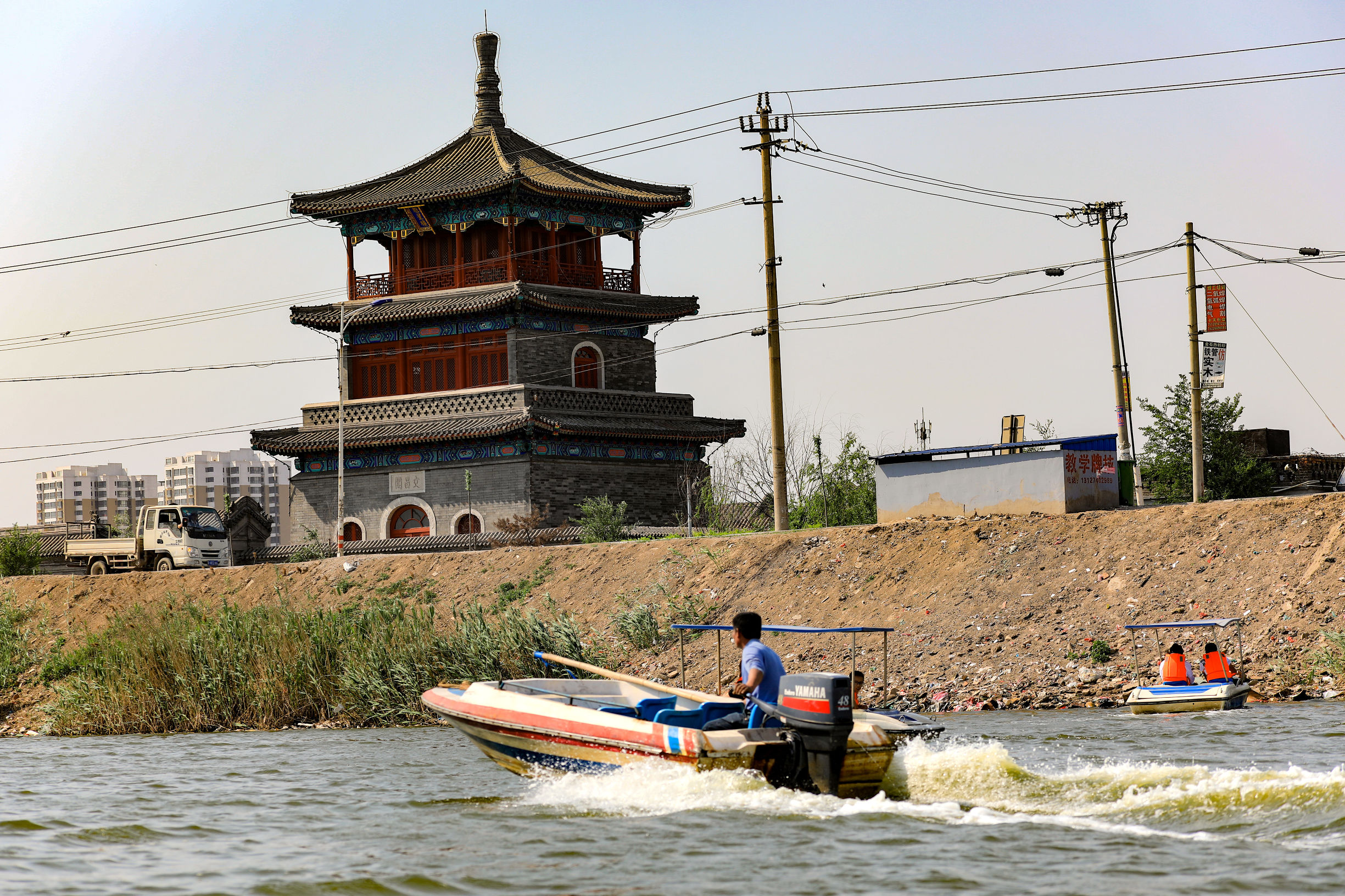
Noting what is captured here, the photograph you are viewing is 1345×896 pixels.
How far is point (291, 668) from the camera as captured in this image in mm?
29141

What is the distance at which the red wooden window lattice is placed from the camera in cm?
5259

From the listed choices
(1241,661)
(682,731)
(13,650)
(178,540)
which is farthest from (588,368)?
(682,731)

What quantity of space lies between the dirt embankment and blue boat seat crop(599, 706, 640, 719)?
10.6m

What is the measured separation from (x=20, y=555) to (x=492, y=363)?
21444 millimetres

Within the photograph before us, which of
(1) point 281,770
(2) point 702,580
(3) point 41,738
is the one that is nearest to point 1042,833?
(1) point 281,770

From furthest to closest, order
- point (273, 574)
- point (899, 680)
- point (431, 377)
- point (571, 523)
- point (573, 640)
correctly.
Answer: point (431, 377) < point (571, 523) < point (273, 574) < point (573, 640) < point (899, 680)

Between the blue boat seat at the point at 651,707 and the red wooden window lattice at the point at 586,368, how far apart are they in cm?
3603

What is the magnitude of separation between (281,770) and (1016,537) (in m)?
17.0

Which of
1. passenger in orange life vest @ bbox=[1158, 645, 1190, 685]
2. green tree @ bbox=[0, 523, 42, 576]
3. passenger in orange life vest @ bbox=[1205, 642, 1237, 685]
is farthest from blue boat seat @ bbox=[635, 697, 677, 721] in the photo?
green tree @ bbox=[0, 523, 42, 576]

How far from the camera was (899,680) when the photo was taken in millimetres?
27375

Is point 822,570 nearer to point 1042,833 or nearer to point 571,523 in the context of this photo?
point 571,523

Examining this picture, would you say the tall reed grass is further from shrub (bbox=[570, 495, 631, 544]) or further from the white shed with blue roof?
shrub (bbox=[570, 495, 631, 544])

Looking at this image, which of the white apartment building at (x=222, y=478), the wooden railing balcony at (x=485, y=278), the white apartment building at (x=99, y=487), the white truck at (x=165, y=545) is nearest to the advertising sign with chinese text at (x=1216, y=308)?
the wooden railing balcony at (x=485, y=278)

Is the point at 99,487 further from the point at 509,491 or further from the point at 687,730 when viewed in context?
the point at 687,730
